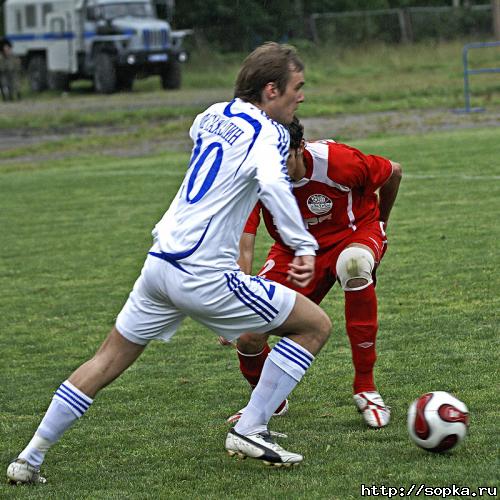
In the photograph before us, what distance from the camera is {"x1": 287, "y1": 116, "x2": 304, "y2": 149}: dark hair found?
4.89 m

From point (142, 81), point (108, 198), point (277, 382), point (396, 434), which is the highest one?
point (277, 382)

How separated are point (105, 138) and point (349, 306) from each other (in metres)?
19.2

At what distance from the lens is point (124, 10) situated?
35531 millimetres

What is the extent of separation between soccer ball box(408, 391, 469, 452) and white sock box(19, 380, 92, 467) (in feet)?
4.45

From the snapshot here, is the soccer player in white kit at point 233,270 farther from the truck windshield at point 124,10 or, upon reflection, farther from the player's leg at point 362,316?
the truck windshield at point 124,10

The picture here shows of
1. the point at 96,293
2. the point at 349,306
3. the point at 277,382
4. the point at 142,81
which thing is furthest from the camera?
the point at 142,81

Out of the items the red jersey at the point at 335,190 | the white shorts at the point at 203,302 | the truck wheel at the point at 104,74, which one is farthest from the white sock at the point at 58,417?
the truck wheel at the point at 104,74

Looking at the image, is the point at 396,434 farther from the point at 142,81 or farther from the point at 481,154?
the point at 142,81

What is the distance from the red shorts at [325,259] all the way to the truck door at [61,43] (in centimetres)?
3093

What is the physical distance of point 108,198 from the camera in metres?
→ 15.0

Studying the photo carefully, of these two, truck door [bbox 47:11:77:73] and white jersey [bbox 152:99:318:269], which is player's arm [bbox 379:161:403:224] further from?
truck door [bbox 47:11:77:73]

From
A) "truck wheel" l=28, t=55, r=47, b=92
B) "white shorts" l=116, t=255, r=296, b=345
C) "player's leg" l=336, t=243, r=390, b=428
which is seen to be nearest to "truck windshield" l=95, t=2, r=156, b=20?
"truck wheel" l=28, t=55, r=47, b=92

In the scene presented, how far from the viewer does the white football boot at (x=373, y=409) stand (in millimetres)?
5078

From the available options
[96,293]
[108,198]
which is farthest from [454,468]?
[108,198]
